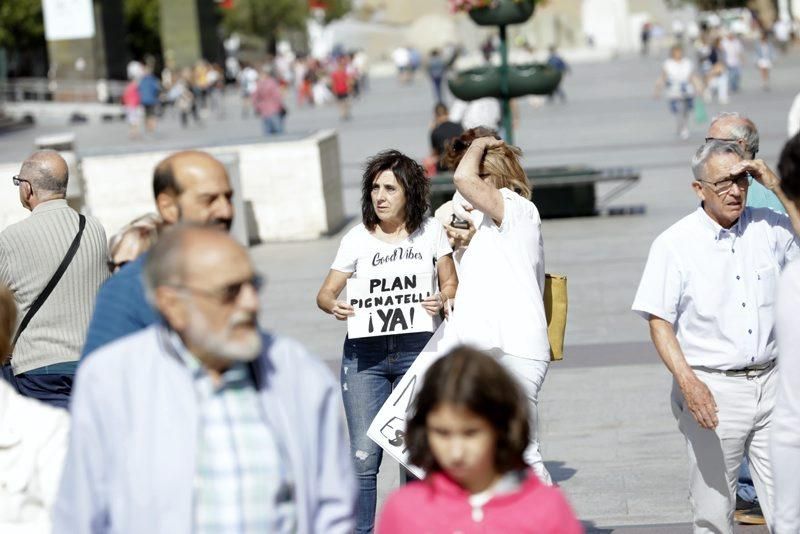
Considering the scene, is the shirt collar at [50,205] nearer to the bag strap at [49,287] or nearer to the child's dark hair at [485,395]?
the bag strap at [49,287]

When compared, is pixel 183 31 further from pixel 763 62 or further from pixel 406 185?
pixel 406 185

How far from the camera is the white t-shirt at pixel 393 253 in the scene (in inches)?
241

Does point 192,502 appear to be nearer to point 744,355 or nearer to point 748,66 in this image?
point 744,355

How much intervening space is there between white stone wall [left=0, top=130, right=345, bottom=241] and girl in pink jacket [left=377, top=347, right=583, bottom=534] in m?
13.0

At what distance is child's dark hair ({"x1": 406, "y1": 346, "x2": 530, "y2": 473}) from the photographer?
10.8 feet

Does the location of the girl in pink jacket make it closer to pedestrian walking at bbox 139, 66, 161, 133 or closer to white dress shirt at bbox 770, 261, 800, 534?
white dress shirt at bbox 770, 261, 800, 534

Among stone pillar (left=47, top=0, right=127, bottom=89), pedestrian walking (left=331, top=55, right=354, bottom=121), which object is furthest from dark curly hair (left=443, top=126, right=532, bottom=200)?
stone pillar (left=47, top=0, right=127, bottom=89)

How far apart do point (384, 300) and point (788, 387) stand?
218cm

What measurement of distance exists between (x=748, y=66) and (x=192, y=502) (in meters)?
48.5

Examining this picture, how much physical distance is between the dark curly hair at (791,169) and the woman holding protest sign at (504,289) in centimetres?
157

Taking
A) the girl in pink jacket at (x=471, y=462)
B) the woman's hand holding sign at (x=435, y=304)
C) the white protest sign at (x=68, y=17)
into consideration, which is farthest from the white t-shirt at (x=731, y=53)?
the girl in pink jacket at (x=471, y=462)

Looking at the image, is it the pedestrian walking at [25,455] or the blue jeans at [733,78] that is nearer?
the pedestrian walking at [25,455]

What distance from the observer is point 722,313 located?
5324 mm

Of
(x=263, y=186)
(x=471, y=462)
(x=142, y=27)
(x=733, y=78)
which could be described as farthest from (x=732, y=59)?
(x=142, y=27)
